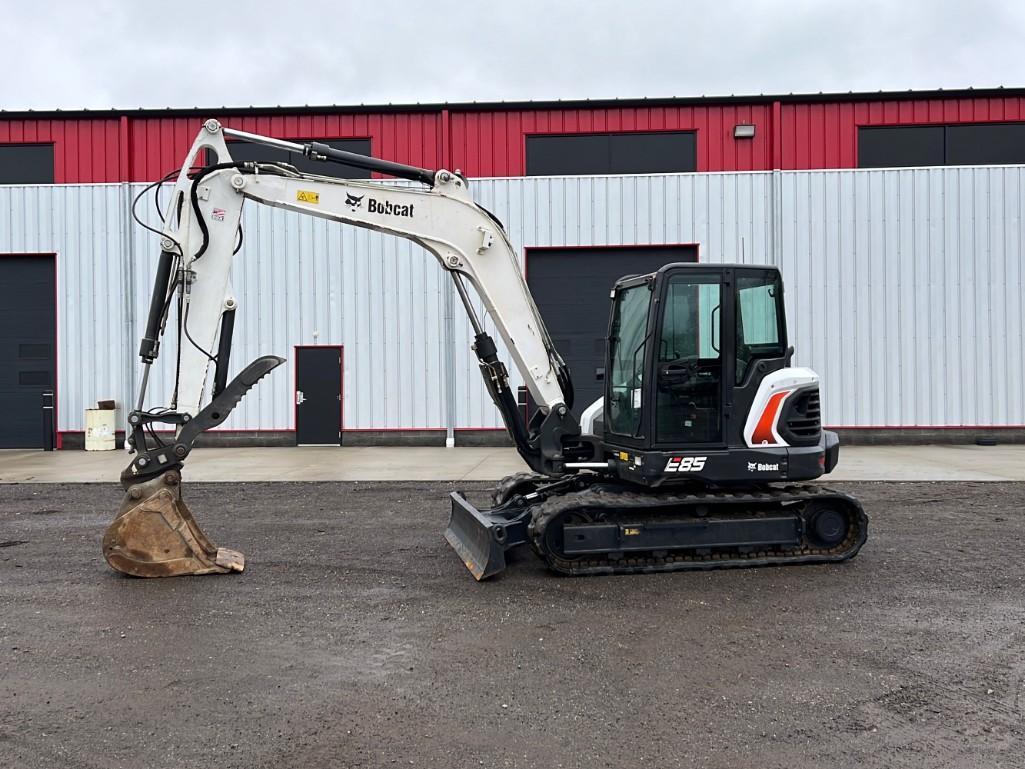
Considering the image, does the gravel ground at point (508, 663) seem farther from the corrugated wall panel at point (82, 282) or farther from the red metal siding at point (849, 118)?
the red metal siding at point (849, 118)

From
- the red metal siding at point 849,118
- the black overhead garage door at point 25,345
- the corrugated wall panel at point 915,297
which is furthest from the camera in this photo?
the black overhead garage door at point 25,345

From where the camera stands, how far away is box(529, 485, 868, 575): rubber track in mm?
6516

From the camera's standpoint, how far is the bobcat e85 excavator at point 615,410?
6551mm

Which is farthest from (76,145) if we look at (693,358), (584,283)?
(693,358)

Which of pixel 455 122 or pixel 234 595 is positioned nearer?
pixel 234 595

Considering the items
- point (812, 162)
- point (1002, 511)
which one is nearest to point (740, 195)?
point (812, 162)

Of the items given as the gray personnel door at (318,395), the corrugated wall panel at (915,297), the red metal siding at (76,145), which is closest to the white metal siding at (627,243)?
the corrugated wall panel at (915,297)

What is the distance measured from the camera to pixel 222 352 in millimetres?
6934

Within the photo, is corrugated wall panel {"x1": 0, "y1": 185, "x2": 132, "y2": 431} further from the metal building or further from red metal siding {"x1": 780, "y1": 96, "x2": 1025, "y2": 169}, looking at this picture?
red metal siding {"x1": 780, "y1": 96, "x2": 1025, "y2": 169}

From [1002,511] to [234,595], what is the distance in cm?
912

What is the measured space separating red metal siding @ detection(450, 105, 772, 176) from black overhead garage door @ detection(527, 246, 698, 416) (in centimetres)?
219

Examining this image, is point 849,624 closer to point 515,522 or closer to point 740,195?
point 515,522

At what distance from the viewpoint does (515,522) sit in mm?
6621

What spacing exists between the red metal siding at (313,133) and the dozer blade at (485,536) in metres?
12.8
